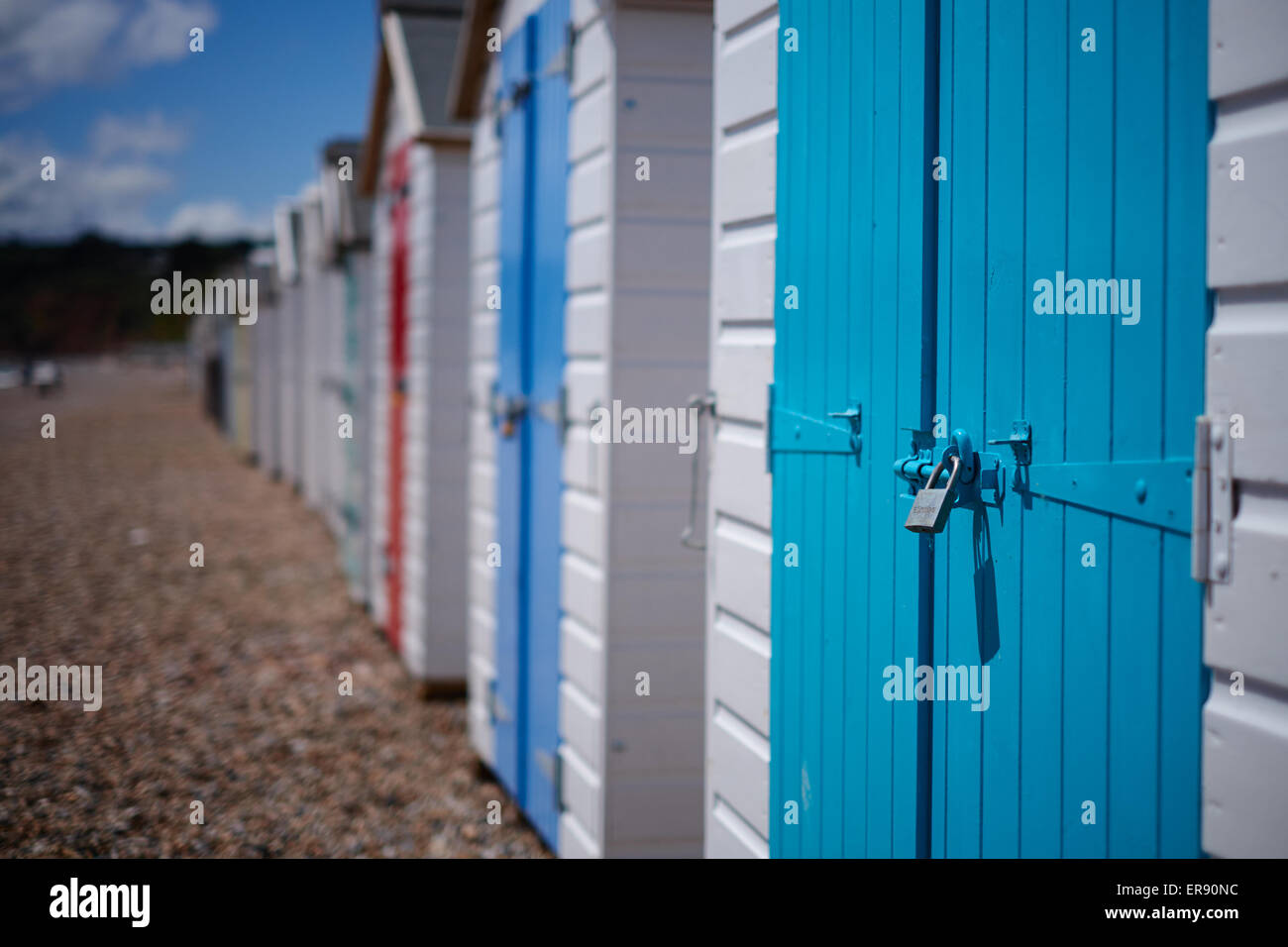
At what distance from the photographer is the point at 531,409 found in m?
5.55

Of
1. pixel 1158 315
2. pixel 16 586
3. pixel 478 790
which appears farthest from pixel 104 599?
pixel 1158 315

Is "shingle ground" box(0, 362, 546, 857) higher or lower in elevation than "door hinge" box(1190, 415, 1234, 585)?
lower

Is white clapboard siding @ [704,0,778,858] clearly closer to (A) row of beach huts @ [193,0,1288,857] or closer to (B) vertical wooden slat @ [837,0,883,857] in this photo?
(A) row of beach huts @ [193,0,1288,857]

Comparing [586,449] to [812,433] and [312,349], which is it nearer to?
[812,433]

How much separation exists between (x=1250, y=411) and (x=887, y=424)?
3.36 ft

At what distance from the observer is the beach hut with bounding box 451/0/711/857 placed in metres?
4.43

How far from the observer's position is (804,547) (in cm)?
306

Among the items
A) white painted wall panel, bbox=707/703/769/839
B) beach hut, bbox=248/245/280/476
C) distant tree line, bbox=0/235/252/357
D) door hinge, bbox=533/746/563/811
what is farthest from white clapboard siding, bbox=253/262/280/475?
distant tree line, bbox=0/235/252/357

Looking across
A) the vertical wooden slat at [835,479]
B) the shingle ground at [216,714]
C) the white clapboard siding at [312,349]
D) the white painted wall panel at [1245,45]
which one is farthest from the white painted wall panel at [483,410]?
the white clapboard siding at [312,349]

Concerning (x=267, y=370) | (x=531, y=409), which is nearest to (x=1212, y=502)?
(x=531, y=409)

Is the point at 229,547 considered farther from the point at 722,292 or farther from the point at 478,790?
the point at 722,292

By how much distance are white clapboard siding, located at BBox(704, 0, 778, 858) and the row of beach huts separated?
15 mm

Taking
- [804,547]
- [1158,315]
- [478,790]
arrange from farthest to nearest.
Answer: [478,790] → [804,547] → [1158,315]
